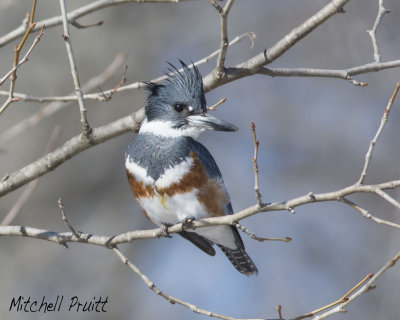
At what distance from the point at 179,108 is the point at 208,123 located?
23cm

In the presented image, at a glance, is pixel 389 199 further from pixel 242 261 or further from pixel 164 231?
A: pixel 242 261

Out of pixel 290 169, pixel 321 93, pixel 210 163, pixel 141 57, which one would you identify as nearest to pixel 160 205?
pixel 210 163

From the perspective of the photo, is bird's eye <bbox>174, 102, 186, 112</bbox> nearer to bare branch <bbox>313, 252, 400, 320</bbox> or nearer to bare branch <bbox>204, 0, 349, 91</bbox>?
bare branch <bbox>204, 0, 349, 91</bbox>

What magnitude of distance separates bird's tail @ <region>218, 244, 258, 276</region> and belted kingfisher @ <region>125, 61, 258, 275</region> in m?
0.10

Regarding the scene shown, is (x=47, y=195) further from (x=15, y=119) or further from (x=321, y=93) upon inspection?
(x=321, y=93)

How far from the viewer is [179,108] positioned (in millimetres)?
Result: 3145

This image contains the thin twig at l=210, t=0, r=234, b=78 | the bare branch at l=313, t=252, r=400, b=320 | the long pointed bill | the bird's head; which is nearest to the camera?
the bare branch at l=313, t=252, r=400, b=320

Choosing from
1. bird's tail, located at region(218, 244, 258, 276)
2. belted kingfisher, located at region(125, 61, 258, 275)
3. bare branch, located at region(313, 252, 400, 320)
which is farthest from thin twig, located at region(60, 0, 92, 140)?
bare branch, located at region(313, 252, 400, 320)

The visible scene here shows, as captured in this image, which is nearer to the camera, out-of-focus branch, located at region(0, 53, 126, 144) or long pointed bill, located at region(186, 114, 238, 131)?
long pointed bill, located at region(186, 114, 238, 131)

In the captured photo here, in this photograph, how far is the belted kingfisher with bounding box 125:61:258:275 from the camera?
9.58 feet

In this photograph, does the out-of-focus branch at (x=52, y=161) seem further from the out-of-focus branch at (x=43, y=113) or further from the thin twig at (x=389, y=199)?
the thin twig at (x=389, y=199)

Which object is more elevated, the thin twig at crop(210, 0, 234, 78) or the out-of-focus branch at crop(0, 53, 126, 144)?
the thin twig at crop(210, 0, 234, 78)

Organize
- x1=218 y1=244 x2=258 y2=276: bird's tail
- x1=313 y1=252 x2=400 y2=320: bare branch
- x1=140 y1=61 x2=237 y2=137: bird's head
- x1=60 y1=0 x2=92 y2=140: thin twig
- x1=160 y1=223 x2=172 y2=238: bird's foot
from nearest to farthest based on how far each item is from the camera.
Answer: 1. x1=313 y1=252 x2=400 y2=320: bare branch
2. x1=60 y1=0 x2=92 y2=140: thin twig
3. x1=160 y1=223 x2=172 y2=238: bird's foot
4. x1=140 y1=61 x2=237 y2=137: bird's head
5. x1=218 y1=244 x2=258 y2=276: bird's tail

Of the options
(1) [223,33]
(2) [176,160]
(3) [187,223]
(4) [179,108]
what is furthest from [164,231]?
(1) [223,33]
